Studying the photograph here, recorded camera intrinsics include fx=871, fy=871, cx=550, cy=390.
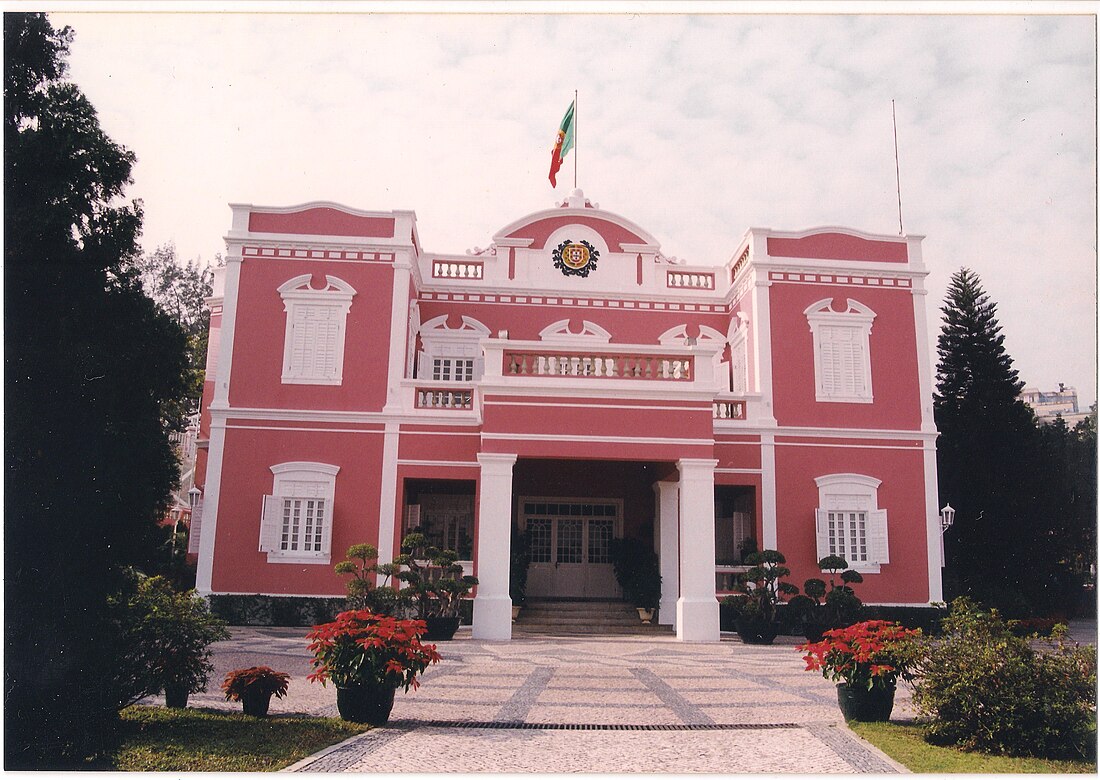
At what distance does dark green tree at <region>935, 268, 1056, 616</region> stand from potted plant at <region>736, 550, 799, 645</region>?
633 cm

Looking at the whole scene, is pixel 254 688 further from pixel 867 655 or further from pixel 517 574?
pixel 517 574

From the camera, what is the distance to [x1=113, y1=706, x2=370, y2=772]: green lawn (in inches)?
218

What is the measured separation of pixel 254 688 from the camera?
6688 mm

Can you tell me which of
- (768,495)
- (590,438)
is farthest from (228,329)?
(768,495)

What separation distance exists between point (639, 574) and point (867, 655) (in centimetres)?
917

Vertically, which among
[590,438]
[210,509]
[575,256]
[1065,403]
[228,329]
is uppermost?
[575,256]

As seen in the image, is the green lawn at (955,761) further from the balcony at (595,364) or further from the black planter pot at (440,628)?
the balcony at (595,364)

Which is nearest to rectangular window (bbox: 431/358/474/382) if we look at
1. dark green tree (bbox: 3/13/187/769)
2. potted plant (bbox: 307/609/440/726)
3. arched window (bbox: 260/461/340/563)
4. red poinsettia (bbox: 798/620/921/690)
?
arched window (bbox: 260/461/340/563)

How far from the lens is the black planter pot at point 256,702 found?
22.0ft

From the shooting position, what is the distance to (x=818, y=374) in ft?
53.1

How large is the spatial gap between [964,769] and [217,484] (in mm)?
12835

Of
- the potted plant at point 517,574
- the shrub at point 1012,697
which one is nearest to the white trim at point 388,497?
the potted plant at point 517,574

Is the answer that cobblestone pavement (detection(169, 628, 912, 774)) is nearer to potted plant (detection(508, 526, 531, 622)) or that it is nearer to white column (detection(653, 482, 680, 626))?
white column (detection(653, 482, 680, 626))

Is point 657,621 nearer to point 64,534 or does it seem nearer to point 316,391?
point 316,391
